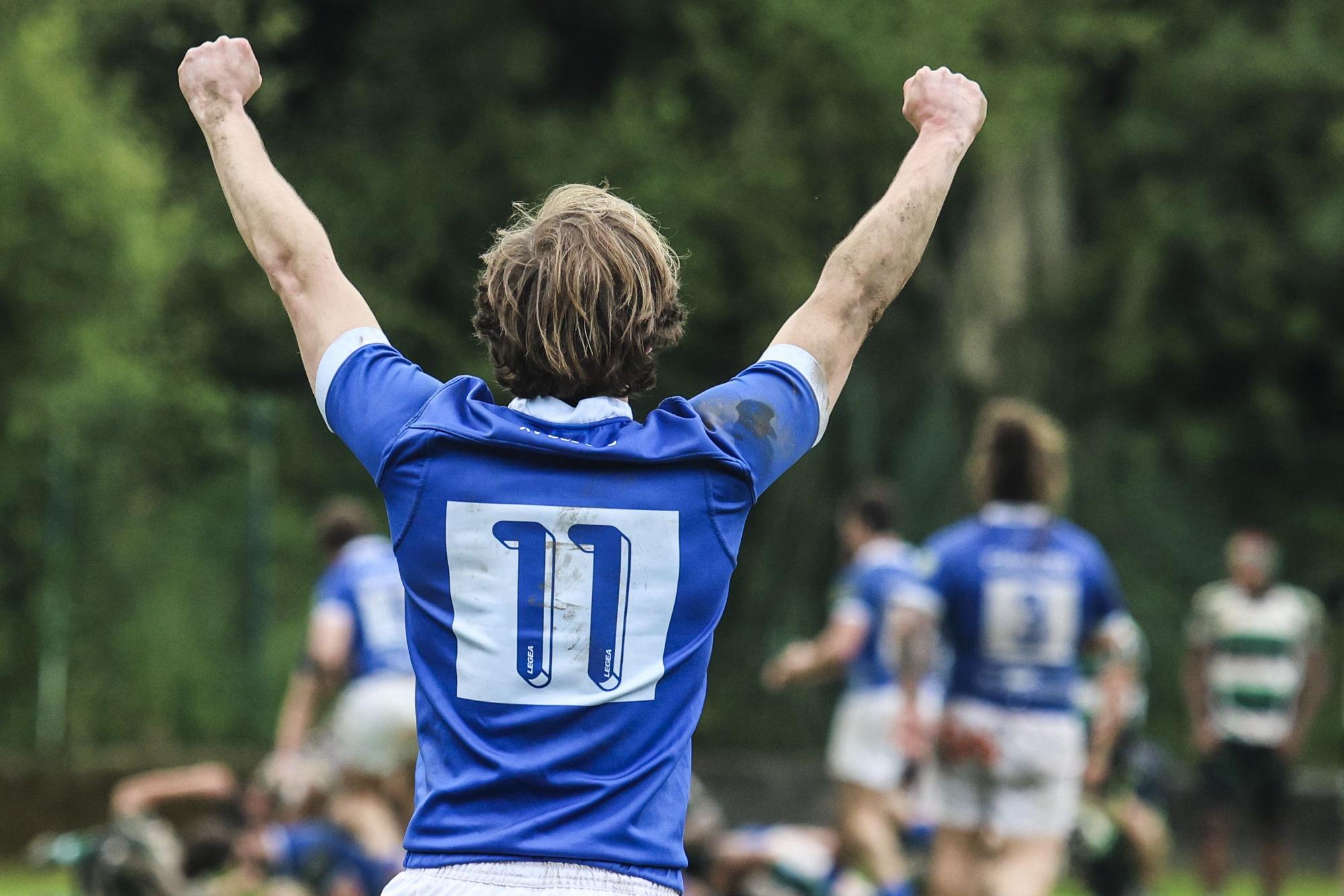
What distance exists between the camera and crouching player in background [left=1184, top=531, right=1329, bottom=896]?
14.1m

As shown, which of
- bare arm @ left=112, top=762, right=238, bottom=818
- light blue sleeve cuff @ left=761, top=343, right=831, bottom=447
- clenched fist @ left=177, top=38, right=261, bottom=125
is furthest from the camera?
bare arm @ left=112, top=762, right=238, bottom=818

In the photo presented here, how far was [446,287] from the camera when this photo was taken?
2164 centimetres

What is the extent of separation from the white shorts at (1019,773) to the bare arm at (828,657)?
2411mm

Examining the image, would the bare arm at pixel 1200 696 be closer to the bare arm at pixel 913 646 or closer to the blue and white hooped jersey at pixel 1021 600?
the bare arm at pixel 913 646

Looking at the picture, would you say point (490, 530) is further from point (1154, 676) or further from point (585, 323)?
point (1154, 676)

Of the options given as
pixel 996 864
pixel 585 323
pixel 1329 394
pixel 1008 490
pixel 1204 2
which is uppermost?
pixel 1204 2

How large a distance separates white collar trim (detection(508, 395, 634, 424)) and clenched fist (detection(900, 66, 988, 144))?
0.75 m

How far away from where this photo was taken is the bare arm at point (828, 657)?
35.9ft

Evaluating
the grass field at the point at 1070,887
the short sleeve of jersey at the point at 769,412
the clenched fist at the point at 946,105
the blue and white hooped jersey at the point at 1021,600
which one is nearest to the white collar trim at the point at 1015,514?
the blue and white hooped jersey at the point at 1021,600

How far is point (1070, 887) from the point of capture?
50.3 ft

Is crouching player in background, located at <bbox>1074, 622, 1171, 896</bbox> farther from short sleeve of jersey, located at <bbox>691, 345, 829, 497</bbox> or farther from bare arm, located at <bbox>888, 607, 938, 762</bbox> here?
short sleeve of jersey, located at <bbox>691, 345, 829, 497</bbox>

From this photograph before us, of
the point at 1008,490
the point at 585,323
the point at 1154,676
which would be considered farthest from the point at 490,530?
the point at 1154,676

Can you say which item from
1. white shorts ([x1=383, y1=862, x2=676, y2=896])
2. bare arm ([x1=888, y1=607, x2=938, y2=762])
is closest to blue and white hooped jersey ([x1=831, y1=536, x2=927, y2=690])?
bare arm ([x1=888, y1=607, x2=938, y2=762])

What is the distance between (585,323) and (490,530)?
314 millimetres
